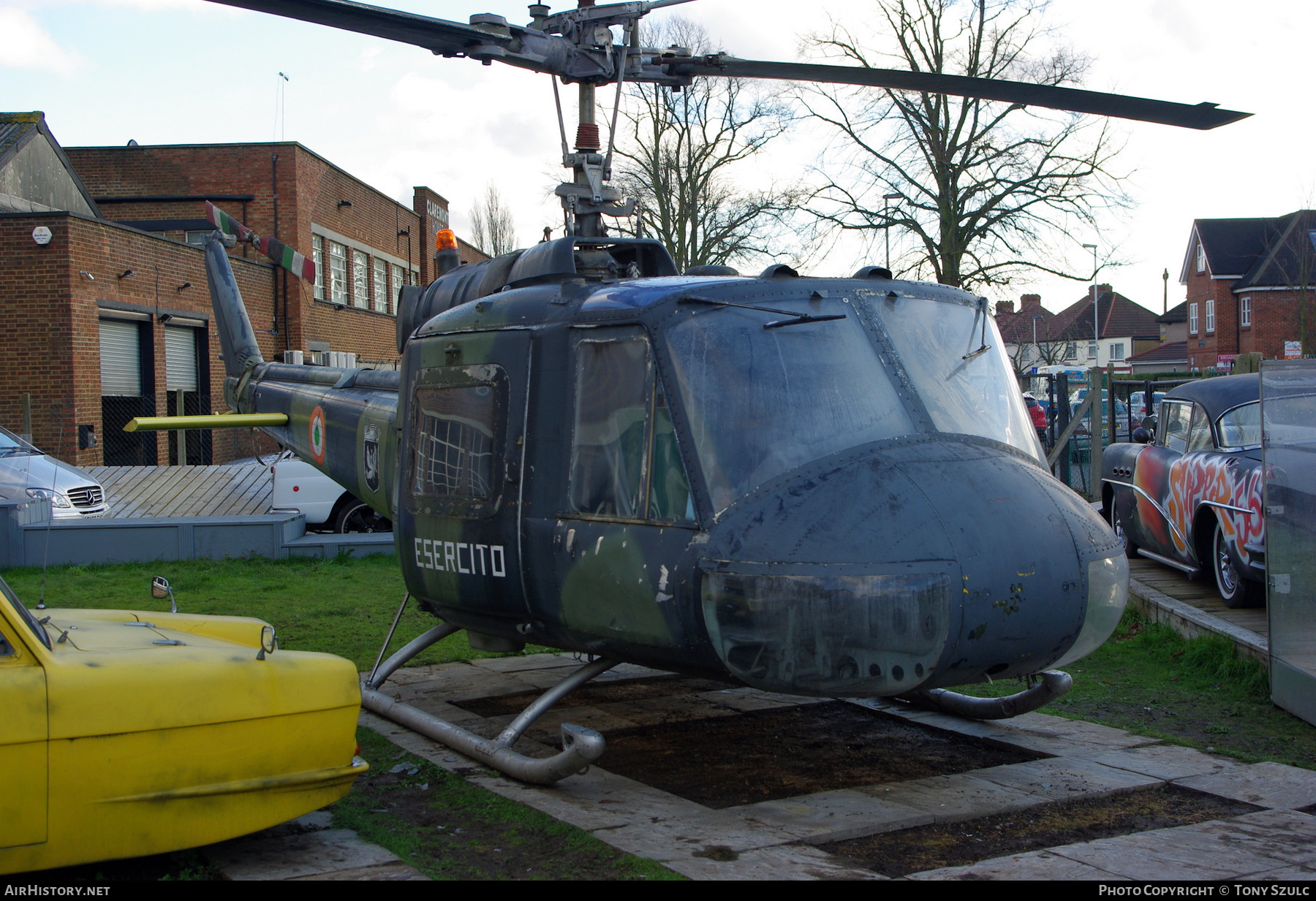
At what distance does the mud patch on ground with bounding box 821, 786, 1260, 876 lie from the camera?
423cm

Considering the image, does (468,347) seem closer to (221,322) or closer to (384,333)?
(221,322)

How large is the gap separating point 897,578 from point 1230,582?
5950mm

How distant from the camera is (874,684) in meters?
4.23

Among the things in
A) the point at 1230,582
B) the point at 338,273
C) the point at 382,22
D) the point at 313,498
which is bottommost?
the point at 1230,582

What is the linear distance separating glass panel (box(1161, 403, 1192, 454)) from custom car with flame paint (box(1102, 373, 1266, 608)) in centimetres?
1

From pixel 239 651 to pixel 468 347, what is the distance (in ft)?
7.26

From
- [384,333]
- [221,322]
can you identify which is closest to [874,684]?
[221,322]

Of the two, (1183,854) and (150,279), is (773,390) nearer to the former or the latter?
(1183,854)

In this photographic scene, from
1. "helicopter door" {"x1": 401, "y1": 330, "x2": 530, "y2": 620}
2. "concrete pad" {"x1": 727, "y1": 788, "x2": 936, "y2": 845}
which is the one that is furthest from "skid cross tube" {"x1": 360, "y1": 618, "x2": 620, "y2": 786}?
"concrete pad" {"x1": 727, "y1": 788, "x2": 936, "y2": 845}

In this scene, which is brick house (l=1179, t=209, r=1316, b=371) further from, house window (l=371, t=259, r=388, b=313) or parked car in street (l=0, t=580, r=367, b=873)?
parked car in street (l=0, t=580, r=367, b=873)

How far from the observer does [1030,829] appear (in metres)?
4.58

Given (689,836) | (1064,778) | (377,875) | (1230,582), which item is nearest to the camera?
(377,875)

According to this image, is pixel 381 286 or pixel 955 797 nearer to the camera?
pixel 955 797

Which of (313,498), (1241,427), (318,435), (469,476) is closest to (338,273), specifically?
(313,498)
